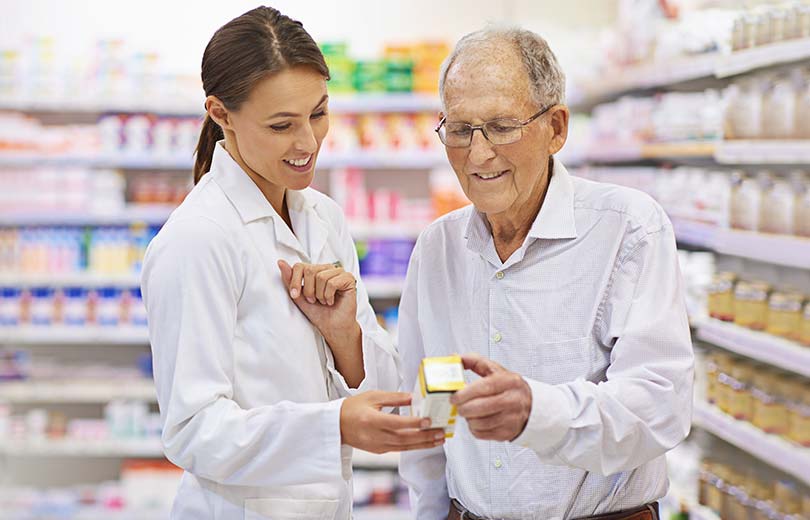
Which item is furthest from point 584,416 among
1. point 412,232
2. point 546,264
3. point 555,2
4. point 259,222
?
point 555,2

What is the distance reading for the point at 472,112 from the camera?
1.89 m

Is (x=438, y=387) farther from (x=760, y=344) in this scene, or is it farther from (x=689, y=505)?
(x=689, y=505)

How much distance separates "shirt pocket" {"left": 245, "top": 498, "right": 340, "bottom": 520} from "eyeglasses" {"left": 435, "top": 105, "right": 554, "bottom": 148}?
73 cm

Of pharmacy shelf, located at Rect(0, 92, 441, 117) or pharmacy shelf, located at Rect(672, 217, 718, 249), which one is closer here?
pharmacy shelf, located at Rect(672, 217, 718, 249)

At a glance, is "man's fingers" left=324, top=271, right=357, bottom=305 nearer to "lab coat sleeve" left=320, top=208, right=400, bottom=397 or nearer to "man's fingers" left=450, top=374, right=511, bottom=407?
"lab coat sleeve" left=320, top=208, right=400, bottom=397

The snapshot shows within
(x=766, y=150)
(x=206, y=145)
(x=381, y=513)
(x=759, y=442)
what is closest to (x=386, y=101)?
(x=381, y=513)

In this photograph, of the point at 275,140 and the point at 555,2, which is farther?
the point at 555,2

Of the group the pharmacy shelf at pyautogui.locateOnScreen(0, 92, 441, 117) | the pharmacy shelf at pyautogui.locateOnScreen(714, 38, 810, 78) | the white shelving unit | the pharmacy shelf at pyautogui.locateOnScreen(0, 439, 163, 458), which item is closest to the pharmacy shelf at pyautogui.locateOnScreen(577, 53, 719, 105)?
the pharmacy shelf at pyautogui.locateOnScreen(714, 38, 810, 78)

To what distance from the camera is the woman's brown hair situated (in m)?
1.89

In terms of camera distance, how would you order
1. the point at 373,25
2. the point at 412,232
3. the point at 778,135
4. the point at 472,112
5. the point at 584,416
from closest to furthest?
the point at 584,416, the point at 472,112, the point at 778,135, the point at 412,232, the point at 373,25

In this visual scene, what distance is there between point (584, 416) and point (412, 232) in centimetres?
421

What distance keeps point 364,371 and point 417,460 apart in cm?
27

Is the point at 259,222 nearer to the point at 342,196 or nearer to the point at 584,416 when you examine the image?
the point at 584,416

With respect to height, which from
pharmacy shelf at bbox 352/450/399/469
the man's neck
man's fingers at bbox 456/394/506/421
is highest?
the man's neck
